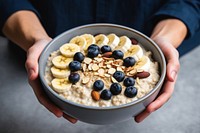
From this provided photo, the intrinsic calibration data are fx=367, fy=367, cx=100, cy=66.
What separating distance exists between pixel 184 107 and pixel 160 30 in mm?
214

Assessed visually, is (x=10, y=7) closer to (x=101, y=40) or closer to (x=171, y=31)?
(x=101, y=40)

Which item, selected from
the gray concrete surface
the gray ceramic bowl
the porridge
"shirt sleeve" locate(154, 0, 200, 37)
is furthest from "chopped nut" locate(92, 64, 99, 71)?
"shirt sleeve" locate(154, 0, 200, 37)

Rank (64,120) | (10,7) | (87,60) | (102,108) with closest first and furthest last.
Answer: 1. (102,108)
2. (87,60)
3. (64,120)
4. (10,7)

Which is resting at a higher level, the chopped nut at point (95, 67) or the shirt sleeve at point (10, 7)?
the chopped nut at point (95, 67)

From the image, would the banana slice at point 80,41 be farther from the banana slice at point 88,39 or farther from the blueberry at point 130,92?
the blueberry at point 130,92

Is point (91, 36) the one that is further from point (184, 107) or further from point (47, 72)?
point (184, 107)

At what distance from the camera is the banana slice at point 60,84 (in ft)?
2.38

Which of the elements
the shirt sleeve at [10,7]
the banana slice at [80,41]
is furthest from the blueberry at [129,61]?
the shirt sleeve at [10,7]

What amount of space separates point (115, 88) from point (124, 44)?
0.14 meters

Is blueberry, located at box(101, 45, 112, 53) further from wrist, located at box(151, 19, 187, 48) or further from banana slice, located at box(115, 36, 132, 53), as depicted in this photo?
wrist, located at box(151, 19, 187, 48)

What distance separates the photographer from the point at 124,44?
813 mm

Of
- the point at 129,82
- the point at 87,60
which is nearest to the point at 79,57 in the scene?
the point at 87,60

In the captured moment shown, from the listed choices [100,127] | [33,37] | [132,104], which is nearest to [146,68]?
[132,104]

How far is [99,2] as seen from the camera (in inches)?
39.7
